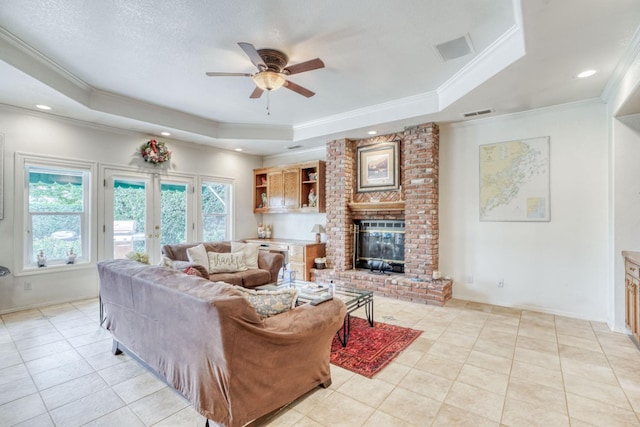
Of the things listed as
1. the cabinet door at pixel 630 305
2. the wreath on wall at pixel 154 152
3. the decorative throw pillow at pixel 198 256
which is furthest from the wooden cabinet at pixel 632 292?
the wreath on wall at pixel 154 152

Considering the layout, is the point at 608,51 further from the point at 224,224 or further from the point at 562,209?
the point at 224,224

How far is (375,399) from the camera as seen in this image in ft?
7.20

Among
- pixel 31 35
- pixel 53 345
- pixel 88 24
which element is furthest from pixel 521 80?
pixel 53 345

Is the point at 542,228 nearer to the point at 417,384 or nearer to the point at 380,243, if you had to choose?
the point at 380,243

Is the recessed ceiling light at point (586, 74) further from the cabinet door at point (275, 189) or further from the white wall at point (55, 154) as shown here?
the white wall at point (55, 154)

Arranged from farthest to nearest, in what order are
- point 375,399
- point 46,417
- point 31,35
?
point 31,35 < point 375,399 < point 46,417

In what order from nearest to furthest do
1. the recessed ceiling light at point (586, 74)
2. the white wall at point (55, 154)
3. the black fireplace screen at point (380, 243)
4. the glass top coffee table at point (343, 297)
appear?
the recessed ceiling light at point (586, 74) < the glass top coffee table at point (343, 297) < the white wall at point (55, 154) < the black fireplace screen at point (380, 243)

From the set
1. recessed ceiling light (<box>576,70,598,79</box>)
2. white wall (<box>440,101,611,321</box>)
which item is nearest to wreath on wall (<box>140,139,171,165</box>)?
white wall (<box>440,101,611,321</box>)

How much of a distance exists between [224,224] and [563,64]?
607 cm

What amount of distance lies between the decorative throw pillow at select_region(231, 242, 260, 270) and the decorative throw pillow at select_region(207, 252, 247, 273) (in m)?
0.09

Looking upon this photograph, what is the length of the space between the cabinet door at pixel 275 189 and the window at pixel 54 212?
3.24 meters

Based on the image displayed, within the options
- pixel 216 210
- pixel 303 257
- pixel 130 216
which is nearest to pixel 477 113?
pixel 303 257

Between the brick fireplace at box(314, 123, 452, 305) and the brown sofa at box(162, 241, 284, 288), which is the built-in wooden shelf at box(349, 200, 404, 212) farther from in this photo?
the brown sofa at box(162, 241, 284, 288)

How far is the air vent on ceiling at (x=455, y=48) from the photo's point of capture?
2850 millimetres
